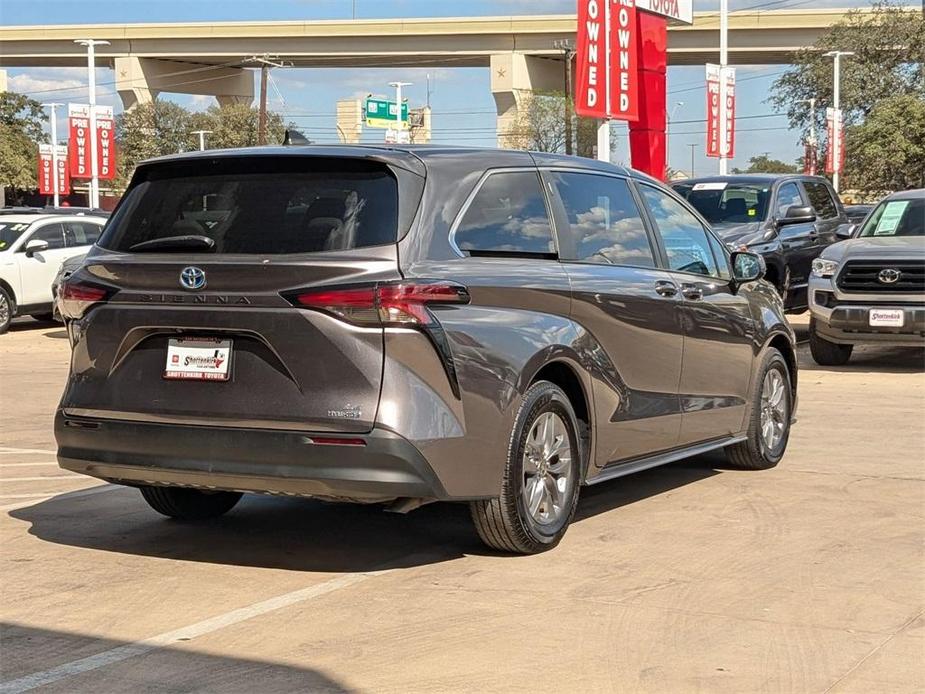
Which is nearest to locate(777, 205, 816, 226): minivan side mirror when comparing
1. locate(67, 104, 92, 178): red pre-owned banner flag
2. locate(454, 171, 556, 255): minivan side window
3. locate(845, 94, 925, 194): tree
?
locate(454, 171, 556, 255): minivan side window

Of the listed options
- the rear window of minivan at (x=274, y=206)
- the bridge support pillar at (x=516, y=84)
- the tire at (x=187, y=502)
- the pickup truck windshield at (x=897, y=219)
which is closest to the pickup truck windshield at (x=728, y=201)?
the pickup truck windshield at (x=897, y=219)

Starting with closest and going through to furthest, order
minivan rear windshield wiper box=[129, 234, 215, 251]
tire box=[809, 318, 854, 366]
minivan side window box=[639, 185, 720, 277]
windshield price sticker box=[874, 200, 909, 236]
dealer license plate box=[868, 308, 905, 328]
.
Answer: minivan rear windshield wiper box=[129, 234, 215, 251], minivan side window box=[639, 185, 720, 277], dealer license plate box=[868, 308, 905, 328], tire box=[809, 318, 854, 366], windshield price sticker box=[874, 200, 909, 236]

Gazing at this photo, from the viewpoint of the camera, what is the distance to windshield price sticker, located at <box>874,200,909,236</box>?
15.4m

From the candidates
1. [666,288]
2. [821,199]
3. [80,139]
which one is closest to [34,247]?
[821,199]

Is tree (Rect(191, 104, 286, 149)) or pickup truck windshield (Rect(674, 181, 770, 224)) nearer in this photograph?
pickup truck windshield (Rect(674, 181, 770, 224))

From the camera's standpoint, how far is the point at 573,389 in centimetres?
668

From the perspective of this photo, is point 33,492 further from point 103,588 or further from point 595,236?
point 595,236

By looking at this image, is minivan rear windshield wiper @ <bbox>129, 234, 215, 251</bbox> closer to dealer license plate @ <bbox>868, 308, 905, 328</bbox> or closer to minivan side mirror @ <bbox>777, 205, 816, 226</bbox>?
dealer license plate @ <bbox>868, 308, 905, 328</bbox>

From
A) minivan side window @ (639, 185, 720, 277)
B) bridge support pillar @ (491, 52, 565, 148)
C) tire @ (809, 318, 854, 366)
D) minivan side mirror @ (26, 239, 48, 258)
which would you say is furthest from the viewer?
bridge support pillar @ (491, 52, 565, 148)

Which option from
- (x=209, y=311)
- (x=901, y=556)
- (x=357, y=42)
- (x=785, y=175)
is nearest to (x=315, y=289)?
(x=209, y=311)

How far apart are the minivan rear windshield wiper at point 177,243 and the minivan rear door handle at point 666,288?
8.25 ft

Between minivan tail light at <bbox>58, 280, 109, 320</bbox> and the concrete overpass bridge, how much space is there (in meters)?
71.4

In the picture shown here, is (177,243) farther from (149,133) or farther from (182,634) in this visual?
(149,133)

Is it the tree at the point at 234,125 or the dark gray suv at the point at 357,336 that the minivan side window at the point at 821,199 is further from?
the tree at the point at 234,125
